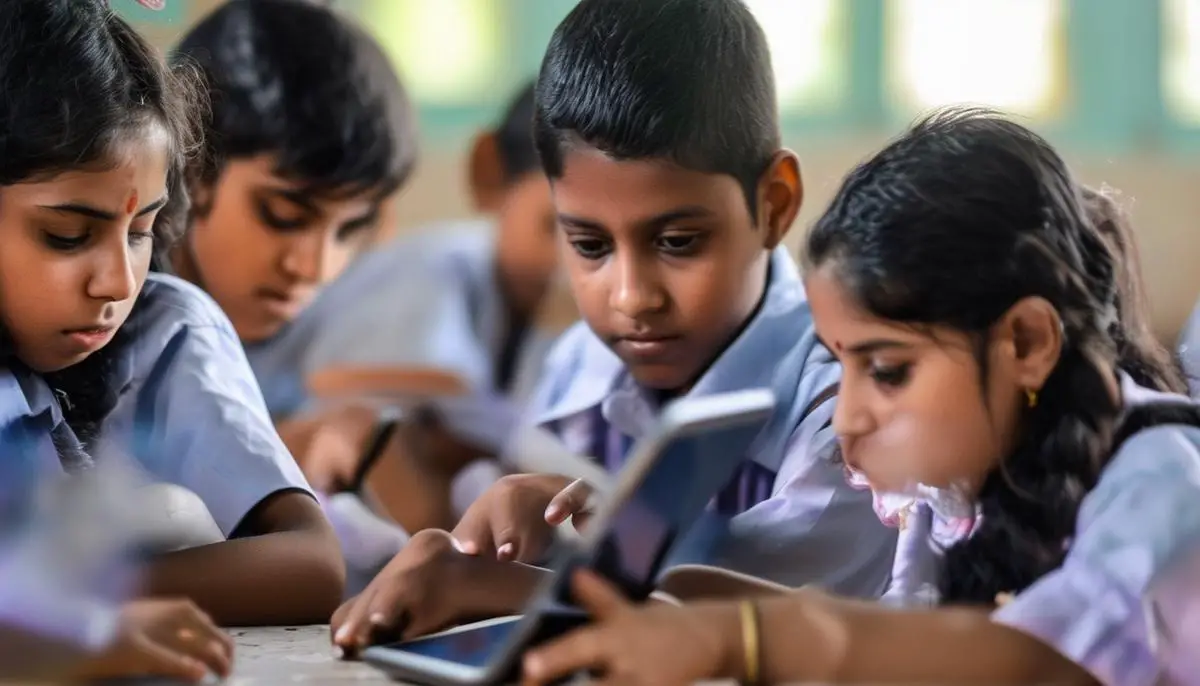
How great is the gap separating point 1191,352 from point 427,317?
126cm

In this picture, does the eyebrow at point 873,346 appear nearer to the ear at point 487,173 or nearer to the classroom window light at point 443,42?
the ear at point 487,173

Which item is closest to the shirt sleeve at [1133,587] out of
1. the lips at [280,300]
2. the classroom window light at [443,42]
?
the lips at [280,300]

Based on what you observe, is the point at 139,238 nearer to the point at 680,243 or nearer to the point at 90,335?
the point at 90,335

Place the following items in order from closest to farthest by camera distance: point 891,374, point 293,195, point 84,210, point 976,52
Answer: point 891,374 → point 84,210 → point 293,195 → point 976,52

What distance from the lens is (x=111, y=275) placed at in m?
0.81

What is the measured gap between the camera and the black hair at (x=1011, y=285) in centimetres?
67

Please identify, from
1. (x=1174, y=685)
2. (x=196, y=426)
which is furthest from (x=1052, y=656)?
(x=196, y=426)

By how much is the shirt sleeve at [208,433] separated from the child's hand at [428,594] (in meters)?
0.15

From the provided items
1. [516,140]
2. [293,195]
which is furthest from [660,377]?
[516,140]

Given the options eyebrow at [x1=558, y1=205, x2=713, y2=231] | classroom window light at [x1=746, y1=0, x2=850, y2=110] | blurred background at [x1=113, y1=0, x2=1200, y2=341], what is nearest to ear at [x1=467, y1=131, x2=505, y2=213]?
blurred background at [x1=113, y1=0, x2=1200, y2=341]

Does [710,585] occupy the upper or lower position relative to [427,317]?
upper

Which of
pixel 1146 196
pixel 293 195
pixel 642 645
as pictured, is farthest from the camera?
pixel 1146 196

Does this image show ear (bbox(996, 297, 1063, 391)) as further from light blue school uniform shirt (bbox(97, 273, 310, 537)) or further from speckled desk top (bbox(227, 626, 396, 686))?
light blue school uniform shirt (bbox(97, 273, 310, 537))

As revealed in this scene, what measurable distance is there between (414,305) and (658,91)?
3.82 feet
